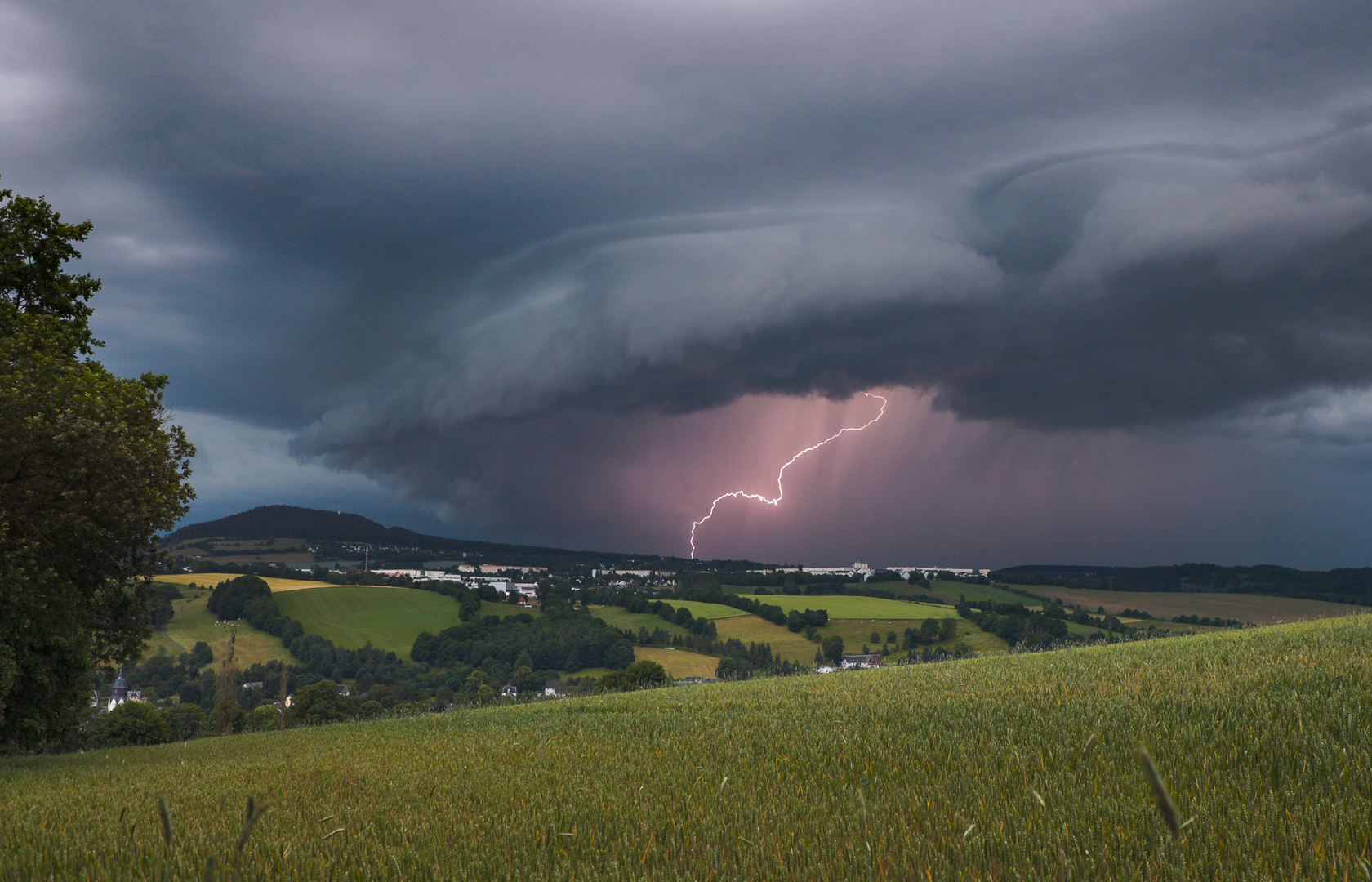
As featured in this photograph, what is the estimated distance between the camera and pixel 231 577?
161875mm

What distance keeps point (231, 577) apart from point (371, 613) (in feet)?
141

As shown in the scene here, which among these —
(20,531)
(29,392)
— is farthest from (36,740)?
(29,392)

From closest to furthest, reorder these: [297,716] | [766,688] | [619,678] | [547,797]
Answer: [547,797] → [766,688] → [619,678] → [297,716]

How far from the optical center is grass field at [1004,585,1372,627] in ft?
325

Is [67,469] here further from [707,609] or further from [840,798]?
[707,609]

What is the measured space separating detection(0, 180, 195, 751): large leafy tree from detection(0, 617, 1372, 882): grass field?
7.00m

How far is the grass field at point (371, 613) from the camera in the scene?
128 meters

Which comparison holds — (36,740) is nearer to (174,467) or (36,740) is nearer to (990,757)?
(174,467)

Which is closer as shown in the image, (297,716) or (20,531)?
(20,531)

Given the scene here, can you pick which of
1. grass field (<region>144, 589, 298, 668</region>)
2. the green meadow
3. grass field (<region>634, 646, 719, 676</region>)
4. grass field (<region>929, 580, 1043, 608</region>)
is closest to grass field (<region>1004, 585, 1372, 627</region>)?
grass field (<region>929, 580, 1043, 608</region>)

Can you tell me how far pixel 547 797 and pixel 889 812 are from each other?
129 inches

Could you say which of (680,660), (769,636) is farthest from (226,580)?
(769,636)

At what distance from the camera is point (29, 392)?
1691cm

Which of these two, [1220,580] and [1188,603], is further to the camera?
[1220,580]
